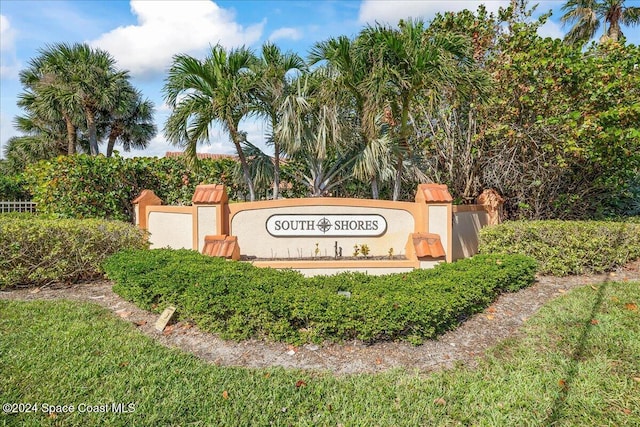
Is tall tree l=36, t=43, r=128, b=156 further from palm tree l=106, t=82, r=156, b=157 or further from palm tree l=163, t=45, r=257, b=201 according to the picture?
palm tree l=163, t=45, r=257, b=201

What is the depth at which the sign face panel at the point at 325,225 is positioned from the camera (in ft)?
19.0

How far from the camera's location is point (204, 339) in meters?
3.49

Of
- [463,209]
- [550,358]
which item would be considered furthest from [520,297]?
[463,209]

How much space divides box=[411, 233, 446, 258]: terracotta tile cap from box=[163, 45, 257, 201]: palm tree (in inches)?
157

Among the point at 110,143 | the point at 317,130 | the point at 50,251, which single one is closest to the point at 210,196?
the point at 50,251

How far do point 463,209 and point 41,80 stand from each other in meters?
16.2

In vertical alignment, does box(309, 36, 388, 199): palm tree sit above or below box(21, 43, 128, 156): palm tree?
below

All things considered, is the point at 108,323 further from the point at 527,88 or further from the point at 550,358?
the point at 527,88

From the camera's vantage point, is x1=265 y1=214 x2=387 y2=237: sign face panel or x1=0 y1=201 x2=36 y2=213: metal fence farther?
x1=0 y1=201 x2=36 y2=213: metal fence

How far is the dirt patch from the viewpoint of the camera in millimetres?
3082

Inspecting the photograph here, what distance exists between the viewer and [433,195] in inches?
224

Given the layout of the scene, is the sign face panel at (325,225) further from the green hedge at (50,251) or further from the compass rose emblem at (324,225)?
the green hedge at (50,251)

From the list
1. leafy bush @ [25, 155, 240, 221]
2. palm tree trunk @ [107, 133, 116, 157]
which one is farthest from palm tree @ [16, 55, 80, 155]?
leafy bush @ [25, 155, 240, 221]

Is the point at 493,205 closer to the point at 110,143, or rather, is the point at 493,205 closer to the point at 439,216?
the point at 439,216
